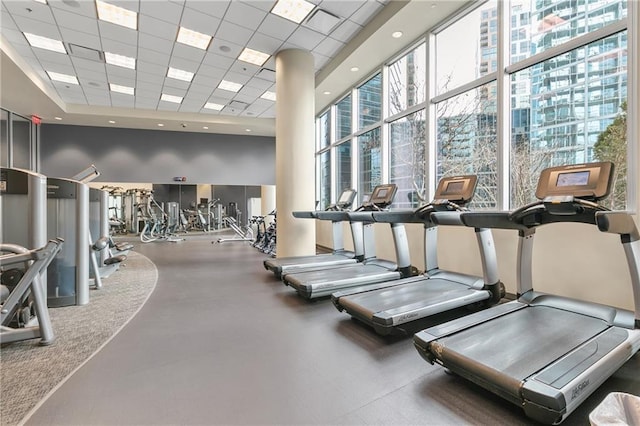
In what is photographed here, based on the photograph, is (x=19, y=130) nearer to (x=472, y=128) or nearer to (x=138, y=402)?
(x=138, y=402)

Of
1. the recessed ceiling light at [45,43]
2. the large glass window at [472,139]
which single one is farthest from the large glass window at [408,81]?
→ the recessed ceiling light at [45,43]

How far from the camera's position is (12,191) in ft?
8.95

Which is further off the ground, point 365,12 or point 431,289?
point 365,12

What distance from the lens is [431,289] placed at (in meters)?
3.16

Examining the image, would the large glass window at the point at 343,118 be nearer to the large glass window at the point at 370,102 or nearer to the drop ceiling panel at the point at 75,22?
the large glass window at the point at 370,102

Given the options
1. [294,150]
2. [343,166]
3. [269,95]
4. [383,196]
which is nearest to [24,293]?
[383,196]

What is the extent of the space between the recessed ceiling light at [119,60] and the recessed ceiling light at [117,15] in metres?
1.25

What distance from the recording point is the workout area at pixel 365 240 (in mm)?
1718

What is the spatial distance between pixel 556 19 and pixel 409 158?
2.54 m

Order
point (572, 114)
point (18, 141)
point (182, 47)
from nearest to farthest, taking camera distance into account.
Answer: point (572, 114) → point (182, 47) → point (18, 141)

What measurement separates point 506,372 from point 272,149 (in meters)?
11.4

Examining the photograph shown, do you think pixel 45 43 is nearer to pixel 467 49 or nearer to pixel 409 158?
pixel 409 158

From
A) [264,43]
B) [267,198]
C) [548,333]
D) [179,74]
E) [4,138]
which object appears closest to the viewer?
[548,333]

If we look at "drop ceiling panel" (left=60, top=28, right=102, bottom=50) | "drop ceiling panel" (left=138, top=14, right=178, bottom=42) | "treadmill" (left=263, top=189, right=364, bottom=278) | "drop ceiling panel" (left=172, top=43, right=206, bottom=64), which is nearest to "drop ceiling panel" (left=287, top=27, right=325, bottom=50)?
"drop ceiling panel" (left=172, top=43, right=206, bottom=64)
